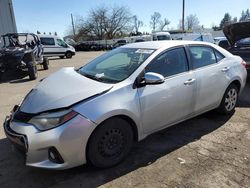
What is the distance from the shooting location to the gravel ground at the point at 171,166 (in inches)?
124

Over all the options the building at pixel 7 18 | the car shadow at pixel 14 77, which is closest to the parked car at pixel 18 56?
the car shadow at pixel 14 77

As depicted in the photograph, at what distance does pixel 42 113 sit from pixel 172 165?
172cm

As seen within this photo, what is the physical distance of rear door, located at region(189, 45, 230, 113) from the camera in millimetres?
4328

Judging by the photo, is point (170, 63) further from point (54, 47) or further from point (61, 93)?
point (54, 47)

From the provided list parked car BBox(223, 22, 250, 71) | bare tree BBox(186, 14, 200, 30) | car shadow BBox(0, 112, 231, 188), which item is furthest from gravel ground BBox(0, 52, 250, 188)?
bare tree BBox(186, 14, 200, 30)

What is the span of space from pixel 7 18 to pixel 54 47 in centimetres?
536

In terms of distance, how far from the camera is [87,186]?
3092mm

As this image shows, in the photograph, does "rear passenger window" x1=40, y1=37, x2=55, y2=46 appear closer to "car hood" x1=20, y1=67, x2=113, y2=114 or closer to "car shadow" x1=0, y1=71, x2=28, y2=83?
"car shadow" x1=0, y1=71, x2=28, y2=83

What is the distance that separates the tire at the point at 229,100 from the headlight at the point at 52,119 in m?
3.02

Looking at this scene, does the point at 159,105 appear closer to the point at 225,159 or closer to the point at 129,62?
the point at 129,62

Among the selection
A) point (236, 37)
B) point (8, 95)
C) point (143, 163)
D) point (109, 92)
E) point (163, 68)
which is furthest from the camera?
point (236, 37)

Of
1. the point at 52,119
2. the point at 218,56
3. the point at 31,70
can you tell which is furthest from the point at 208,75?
the point at 31,70

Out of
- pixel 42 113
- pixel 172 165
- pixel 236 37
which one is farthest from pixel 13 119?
pixel 236 37

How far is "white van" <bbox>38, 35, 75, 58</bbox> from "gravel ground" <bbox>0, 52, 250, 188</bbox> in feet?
61.6
